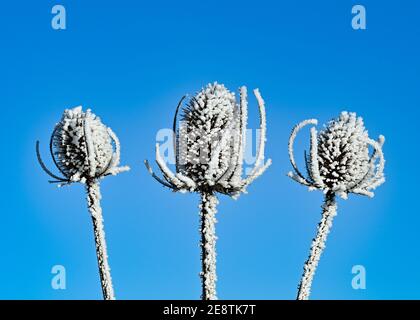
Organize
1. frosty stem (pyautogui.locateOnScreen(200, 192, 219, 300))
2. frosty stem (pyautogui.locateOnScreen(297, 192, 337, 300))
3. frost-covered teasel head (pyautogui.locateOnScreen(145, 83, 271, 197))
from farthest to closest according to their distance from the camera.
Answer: frosty stem (pyautogui.locateOnScreen(297, 192, 337, 300)) < frosty stem (pyautogui.locateOnScreen(200, 192, 219, 300)) < frost-covered teasel head (pyautogui.locateOnScreen(145, 83, 271, 197))

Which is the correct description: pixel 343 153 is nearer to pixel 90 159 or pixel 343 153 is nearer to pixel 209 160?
pixel 209 160

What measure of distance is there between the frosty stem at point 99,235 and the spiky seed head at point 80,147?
0.72 feet

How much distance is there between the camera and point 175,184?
7207mm

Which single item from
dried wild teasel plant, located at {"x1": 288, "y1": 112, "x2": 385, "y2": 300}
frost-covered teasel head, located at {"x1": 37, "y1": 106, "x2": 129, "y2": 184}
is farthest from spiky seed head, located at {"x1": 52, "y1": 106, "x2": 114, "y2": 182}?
dried wild teasel plant, located at {"x1": 288, "y1": 112, "x2": 385, "y2": 300}

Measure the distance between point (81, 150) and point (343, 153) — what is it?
3.72m

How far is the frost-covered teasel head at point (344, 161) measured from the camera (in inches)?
306

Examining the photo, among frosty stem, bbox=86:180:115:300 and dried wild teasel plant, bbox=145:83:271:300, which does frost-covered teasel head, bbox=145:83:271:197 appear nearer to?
dried wild teasel plant, bbox=145:83:271:300

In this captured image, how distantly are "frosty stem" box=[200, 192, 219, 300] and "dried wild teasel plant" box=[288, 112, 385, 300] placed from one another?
3.61 feet

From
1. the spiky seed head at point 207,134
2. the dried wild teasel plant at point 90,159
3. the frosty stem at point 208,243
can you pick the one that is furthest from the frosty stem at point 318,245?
the dried wild teasel plant at point 90,159

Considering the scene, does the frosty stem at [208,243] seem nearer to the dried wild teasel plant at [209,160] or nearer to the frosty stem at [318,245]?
the dried wild teasel plant at [209,160]

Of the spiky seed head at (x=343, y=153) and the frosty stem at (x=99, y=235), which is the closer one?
the spiky seed head at (x=343, y=153)

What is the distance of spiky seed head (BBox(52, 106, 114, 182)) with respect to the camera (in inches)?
341

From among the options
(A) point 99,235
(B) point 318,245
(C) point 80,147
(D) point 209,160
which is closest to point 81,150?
(C) point 80,147

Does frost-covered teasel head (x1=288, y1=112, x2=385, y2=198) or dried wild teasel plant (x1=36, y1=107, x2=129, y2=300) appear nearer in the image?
frost-covered teasel head (x1=288, y1=112, x2=385, y2=198)
